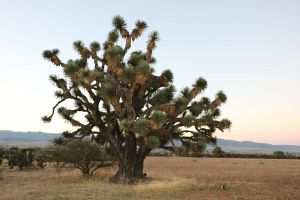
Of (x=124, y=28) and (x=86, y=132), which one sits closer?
(x=124, y=28)

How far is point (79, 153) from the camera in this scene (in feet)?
66.8

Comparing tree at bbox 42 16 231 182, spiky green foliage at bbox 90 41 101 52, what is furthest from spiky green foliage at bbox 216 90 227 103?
spiky green foliage at bbox 90 41 101 52

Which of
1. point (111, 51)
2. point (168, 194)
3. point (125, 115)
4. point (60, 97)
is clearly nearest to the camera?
point (168, 194)

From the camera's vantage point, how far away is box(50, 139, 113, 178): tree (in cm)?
2039

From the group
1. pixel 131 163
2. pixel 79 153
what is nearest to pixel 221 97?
pixel 131 163

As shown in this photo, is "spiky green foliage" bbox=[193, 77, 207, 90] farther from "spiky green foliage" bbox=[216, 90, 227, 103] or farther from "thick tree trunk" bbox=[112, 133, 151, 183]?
"thick tree trunk" bbox=[112, 133, 151, 183]

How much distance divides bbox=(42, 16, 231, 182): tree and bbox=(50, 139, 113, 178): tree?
732 millimetres

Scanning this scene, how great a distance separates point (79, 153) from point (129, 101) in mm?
4429

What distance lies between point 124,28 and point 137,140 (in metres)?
4.92

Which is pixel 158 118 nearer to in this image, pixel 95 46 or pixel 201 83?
pixel 201 83

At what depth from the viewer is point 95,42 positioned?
19.2 m

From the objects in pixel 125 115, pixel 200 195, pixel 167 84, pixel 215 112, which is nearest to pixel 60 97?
pixel 125 115

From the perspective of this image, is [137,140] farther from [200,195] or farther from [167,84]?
[200,195]

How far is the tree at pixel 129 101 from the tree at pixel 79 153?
2.40 feet
